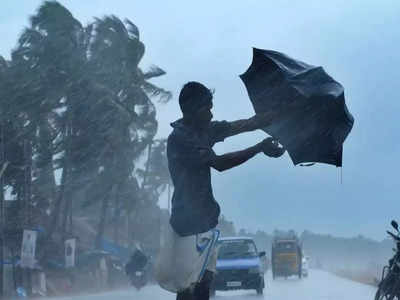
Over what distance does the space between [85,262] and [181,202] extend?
42328 mm

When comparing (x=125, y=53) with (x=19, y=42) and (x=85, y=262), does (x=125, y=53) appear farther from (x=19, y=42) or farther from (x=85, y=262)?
(x=85, y=262)

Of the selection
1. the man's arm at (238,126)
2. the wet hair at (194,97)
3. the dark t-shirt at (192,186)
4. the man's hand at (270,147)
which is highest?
the wet hair at (194,97)

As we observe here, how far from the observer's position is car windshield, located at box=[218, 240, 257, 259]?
82.1 feet

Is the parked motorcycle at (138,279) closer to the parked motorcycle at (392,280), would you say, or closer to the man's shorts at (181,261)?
the parked motorcycle at (392,280)

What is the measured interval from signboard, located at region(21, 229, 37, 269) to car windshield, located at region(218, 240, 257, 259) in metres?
7.24

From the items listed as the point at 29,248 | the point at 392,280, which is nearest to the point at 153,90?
the point at 29,248

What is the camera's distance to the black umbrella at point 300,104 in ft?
12.7

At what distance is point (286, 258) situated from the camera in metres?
55.5

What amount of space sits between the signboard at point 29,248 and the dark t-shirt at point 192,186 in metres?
25.9

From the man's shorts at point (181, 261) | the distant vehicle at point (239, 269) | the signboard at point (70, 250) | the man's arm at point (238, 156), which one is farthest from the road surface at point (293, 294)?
the man's arm at point (238, 156)

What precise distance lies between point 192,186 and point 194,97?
17.2 inches

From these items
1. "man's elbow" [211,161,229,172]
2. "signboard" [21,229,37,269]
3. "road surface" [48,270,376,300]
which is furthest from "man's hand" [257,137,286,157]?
"signboard" [21,229,37,269]

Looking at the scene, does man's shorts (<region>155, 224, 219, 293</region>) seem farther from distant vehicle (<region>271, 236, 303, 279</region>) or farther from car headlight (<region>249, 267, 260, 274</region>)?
distant vehicle (<region>271, 236, 303, 279</region>)

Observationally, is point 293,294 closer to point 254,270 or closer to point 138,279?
point 254,270
